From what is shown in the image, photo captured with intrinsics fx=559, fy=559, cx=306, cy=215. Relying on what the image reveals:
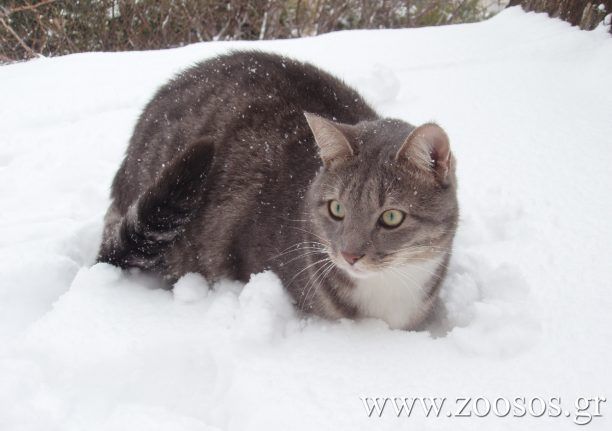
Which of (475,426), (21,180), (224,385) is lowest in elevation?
(21,180)

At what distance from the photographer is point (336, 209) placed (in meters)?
2.14

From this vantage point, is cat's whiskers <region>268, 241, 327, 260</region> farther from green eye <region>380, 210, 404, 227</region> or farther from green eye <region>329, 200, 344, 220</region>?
green eye <region>380, 210, 404, 227</region>

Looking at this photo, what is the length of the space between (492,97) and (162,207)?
2405 mm

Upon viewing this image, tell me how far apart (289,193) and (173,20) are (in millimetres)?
5464

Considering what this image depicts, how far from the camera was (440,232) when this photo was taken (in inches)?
82.4

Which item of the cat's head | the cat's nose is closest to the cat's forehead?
the cat's head

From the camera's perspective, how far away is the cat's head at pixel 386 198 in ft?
6.54

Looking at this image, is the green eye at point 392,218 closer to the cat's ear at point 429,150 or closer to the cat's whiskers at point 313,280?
the cat's ear at point 429,150

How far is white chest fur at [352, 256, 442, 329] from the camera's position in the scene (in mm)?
2152

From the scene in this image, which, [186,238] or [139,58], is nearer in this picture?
[186,238]

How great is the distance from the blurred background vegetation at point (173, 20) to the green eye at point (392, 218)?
222 inches

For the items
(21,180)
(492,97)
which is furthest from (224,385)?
(492,97)

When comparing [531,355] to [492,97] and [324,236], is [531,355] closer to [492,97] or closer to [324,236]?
[324,236]

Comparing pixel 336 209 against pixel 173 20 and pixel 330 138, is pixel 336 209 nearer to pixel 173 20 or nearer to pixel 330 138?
pixel 330 138
